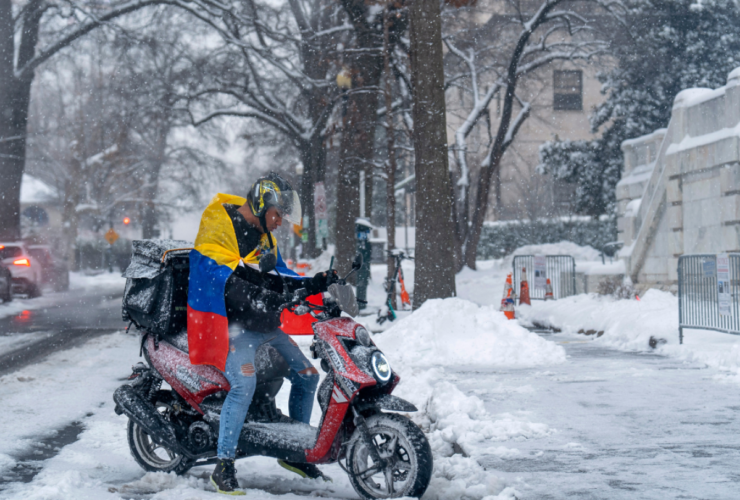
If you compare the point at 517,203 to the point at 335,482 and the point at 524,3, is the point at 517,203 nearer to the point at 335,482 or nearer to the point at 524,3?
the point at 524,3

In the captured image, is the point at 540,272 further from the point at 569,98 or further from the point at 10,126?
the point at 569,98

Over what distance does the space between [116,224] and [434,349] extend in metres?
65.2

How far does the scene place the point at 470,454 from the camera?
530 cm

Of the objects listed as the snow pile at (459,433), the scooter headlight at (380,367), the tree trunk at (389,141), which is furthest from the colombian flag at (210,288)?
the tree trunk at (389,141)

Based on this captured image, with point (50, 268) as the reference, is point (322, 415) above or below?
below

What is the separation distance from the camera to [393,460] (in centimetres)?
412

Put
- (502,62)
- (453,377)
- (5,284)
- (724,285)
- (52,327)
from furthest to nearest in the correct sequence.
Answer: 1. (502,62)
2. (5,284)
3. (52,327)
4. (724,285)
5. (453,377)

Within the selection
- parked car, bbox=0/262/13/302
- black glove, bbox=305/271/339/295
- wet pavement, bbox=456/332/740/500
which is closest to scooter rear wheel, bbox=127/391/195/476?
black glove, bbox=305/271/339/295

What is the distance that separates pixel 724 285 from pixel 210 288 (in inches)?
323

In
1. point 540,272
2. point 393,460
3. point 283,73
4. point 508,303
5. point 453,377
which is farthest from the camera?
point 283,73

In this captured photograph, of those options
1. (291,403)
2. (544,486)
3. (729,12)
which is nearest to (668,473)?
(544,486)

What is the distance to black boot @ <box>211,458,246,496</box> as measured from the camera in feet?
14.6

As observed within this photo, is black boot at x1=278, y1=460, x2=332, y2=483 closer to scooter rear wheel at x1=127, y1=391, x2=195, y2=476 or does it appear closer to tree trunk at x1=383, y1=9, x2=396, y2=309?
scooter rear wheel at x1=127, y1=391, x2=195, y2=476

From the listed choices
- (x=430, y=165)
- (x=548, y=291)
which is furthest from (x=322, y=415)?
(x=548, y=291)
